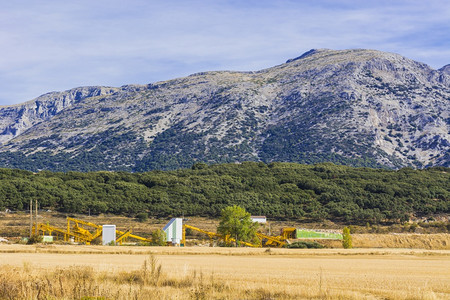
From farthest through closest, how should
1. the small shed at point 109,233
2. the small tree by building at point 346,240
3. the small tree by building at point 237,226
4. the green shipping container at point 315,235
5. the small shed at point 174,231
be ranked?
the green shipping container at point 315,235
the small tree by building at point 346,240
the small tree by building at point 237,226
the small shed at point 174,231
the small shed at point 109,233

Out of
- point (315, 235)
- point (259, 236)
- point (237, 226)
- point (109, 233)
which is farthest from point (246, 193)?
point (109, 233)

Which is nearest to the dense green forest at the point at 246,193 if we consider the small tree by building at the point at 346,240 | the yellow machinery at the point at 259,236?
the yellow machinery at the point at 259,236

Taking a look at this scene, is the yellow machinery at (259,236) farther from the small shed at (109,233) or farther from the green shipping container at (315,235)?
the small shed at (109,233)

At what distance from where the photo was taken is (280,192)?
383 ft

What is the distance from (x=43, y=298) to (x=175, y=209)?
276ft

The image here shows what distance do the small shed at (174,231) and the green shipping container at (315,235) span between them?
15.5 m

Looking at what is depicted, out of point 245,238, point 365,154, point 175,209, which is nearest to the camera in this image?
point 245,238

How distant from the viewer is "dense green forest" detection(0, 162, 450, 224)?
10094 cm

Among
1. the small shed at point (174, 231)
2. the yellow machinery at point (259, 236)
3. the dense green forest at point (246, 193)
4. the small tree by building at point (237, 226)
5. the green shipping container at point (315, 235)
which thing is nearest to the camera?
the small shed at point (174, 231)

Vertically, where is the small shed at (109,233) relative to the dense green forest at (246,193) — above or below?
below

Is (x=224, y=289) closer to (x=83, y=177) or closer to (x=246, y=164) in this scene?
(x=83, y=177)

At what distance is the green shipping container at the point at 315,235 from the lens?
3012 inches

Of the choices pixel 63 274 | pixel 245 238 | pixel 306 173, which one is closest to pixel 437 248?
pixel 245 238

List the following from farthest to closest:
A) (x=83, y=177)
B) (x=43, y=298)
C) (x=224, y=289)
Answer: (x=83, y=177)
(x=224, y=289)
(x=43, y=298)
